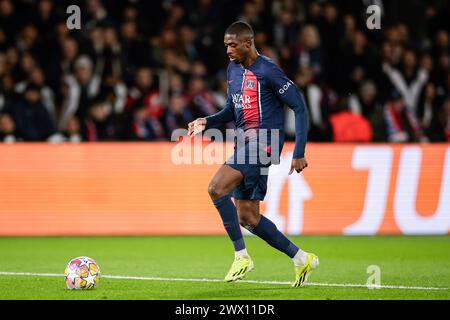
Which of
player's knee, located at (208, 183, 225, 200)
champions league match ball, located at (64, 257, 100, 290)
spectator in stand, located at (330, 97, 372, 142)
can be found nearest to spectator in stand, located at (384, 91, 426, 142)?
spectator in stand, located at (330, 97, 372, 142)

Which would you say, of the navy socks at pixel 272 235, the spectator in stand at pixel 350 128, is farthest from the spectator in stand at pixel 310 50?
the navy socks at pixel 272 235

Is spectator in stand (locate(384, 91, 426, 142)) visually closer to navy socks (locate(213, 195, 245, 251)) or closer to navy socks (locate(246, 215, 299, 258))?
navy socks (locate(213, 195, 245, 251))

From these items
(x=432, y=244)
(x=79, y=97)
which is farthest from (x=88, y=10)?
(x=432, y=244)

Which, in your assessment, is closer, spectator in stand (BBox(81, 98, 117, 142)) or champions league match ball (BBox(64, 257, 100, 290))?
champions league match ball (BBox(64, 257, 100, 290))

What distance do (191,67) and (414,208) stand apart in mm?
4809

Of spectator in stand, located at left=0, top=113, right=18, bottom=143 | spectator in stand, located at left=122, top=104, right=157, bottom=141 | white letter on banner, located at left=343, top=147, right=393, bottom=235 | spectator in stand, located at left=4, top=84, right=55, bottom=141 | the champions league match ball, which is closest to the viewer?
the champions league match ball

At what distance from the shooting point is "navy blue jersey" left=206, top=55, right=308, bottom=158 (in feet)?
28.7

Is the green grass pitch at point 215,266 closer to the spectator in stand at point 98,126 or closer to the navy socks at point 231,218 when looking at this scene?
the navy socks at point 231,218

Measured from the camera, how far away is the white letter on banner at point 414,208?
48.6 ft

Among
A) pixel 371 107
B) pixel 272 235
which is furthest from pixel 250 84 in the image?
pixel 371 107

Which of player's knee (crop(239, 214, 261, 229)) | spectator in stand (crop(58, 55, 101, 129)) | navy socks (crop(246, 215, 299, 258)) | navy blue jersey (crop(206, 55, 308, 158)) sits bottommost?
navy socks (crop(246, 215, 299, 258))

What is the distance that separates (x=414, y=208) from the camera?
1488cm

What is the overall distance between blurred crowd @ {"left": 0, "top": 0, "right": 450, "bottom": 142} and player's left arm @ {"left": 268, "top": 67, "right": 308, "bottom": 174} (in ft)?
22.3

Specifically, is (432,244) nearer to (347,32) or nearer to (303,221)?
(303,221)
